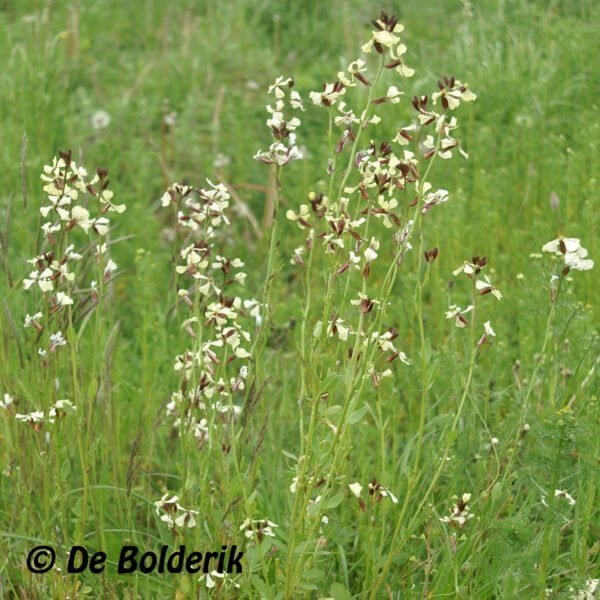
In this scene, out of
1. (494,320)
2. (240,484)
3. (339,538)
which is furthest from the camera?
(494,320)

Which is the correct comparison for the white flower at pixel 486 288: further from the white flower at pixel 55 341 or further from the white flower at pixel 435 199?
the white flower at pixel 55 341

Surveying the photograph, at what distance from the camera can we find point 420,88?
4.89m

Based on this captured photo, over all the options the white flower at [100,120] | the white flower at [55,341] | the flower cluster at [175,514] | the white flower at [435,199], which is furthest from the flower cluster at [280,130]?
the white flower at [100,120]

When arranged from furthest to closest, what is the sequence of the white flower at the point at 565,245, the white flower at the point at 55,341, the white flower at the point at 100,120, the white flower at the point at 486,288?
1. the white flower at the point at 100,120
2. the white flower at the point at 55,341
3. the white flower at the point at 486,288
4. the white flower at the point at 565,245

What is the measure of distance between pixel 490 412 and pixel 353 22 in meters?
3.77

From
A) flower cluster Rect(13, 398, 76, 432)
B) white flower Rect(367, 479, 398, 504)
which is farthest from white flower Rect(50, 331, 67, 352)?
white flower Rect(367, 479, 398, 504)

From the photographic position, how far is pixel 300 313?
11.8ft

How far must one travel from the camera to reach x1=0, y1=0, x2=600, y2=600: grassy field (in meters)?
2.16

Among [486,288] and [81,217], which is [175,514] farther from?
[486,288]

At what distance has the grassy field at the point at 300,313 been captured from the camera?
2.16 m

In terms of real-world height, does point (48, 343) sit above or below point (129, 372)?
above

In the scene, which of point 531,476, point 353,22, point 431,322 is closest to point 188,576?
point 531,476

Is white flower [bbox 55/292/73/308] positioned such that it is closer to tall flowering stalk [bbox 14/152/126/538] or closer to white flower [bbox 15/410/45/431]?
tall flowering stalk [bbox 14/152/126/538]

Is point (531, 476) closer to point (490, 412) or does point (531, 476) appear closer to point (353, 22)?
point (490, 412)
